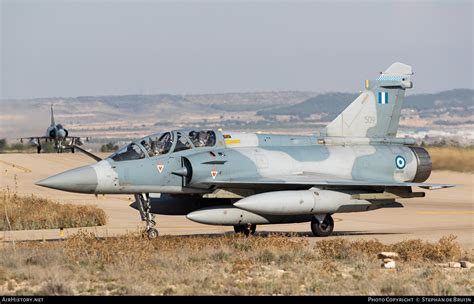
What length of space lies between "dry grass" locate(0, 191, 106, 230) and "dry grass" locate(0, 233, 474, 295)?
19.9ft

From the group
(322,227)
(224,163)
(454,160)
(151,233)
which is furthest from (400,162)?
(454,160)

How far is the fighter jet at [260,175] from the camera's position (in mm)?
18031

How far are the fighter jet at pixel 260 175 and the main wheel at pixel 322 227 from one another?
21mm

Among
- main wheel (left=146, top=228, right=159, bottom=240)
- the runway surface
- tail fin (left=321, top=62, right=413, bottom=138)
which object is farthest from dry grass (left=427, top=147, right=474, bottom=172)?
main wheel (left=146, top=228, right=159, bottom=240)

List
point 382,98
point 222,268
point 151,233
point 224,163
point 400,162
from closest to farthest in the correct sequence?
point 222,268, point 151,233, point 224,163, point 400,162, point 382,98

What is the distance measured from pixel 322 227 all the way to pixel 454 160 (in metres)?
22.7

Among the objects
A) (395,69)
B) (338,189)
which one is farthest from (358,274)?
(395,69)

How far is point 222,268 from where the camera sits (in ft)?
45.0

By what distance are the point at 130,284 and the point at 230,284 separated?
1262 millimetres

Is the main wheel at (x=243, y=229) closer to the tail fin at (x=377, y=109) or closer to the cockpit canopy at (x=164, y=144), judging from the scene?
the cockpit canopy at (x=164, y=144)

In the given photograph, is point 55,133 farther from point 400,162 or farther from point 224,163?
point 224,163

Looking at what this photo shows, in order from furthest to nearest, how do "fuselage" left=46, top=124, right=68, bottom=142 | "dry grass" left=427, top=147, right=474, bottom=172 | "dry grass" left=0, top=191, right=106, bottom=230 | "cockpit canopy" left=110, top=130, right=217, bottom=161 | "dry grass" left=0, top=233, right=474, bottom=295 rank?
"fuselage" left=46, top=124, right=68, bottom=142 < "dry grass" left=427, top=147, right=474, bottom=172 < "dry grass" left=0, top=191, right=106, bottom=230 < "cockpit canopy" left=110, top=130, right=217, bottom=161 < "dry grass" left=0, top=233, right=474, bottom=295

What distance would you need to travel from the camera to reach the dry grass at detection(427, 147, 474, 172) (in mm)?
40469

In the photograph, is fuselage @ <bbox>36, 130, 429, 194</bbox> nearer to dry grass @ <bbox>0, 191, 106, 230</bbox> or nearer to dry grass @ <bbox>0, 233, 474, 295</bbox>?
dry grass @ <bbox>0, 233, 474, 295</bbox>
